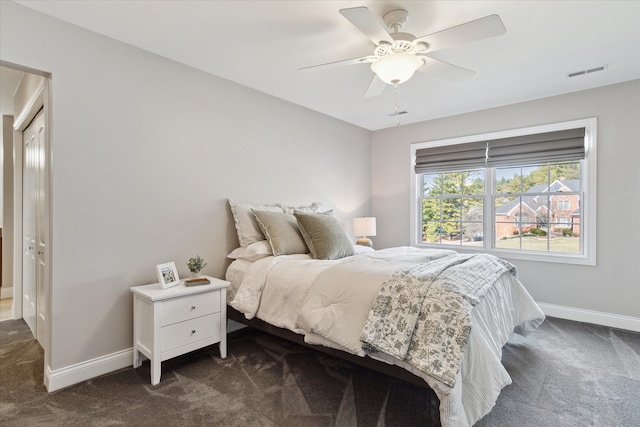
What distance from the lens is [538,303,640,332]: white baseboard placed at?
325cm

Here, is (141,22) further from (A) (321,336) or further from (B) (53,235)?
(A) (321,336)

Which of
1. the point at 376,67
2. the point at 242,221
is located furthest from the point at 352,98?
the point at 242,221

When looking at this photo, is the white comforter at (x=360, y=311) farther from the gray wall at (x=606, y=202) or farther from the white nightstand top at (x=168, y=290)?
the gray wall at (x=606, y=202)

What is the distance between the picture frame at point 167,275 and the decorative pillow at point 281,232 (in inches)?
32.4

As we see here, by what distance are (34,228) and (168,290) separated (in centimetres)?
165

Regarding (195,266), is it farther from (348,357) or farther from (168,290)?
(348,357)

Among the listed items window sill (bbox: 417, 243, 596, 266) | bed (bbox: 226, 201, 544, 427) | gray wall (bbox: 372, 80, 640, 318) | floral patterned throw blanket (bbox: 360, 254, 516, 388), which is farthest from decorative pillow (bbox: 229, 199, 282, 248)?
gray wall (bbox: 372, 80, 640, 318)

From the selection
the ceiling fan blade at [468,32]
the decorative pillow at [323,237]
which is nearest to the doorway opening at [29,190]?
the decorative pillow at [323,237]

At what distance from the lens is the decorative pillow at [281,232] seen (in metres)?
2.93

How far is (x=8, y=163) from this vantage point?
4.12 meters

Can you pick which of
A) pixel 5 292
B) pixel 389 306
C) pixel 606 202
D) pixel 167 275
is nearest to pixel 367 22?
pixel 389 306

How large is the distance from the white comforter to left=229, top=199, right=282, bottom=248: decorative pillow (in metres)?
0.37

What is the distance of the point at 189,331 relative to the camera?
2404 mm

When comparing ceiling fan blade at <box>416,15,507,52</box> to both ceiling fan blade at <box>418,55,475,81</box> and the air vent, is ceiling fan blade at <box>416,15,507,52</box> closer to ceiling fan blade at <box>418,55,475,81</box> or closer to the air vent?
ceiling fan blade at <box>418,55,475,81</box>
